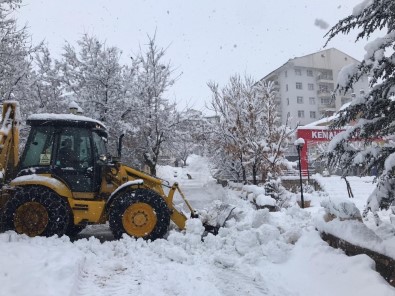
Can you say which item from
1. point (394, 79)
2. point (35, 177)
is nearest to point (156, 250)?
point (35, 177)

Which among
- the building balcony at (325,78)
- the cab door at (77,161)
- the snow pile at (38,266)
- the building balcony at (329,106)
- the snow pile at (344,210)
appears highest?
the building balcony at (325,78)

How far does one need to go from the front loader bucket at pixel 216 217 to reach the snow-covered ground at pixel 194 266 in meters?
0.56

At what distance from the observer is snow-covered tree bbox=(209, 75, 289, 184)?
1691 centimetres

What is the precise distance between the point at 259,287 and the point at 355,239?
53.8 inches

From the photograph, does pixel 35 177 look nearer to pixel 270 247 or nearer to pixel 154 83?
pixel 270 247

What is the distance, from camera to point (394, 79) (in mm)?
4707

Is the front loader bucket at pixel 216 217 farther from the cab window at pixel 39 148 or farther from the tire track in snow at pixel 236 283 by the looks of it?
the cab window at pixel 39 148

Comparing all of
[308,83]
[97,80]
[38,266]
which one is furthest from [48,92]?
[308,83]

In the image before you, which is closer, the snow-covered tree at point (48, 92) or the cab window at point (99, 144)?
the cab window at point (99, 144)

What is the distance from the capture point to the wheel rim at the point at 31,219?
6922 mm

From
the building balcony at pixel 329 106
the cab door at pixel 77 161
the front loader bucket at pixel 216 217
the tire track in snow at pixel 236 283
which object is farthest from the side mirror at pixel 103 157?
the building balcony at pixel 329 106

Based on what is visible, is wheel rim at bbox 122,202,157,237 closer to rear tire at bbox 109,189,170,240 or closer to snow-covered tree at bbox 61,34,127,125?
rear tire at bbox 109,189,170,240

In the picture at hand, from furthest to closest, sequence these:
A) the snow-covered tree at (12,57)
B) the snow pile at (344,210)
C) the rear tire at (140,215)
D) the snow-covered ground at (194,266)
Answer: the snow-covered tree at (12,57)
the rear tire at (140,215)
the snow pile at (344,210)
the snow-covered ground at (194,266)

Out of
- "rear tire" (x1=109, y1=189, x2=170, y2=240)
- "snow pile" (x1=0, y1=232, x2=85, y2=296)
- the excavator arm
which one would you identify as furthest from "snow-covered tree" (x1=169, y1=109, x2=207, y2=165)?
"snow pile" (x1=0, y1=232, x2=85, y2=296)
